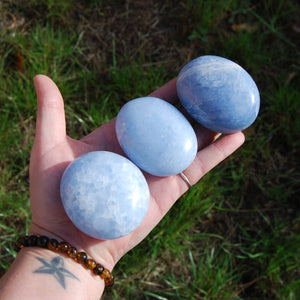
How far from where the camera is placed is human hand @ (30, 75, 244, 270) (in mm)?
1191

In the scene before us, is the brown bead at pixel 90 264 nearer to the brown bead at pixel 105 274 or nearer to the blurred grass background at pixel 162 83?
the brown bead at pixel 105 274

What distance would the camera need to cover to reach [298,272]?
5.16ft

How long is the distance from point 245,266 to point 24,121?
1293 millimetres

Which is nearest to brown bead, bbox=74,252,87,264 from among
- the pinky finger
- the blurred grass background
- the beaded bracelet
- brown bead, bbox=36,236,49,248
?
the beaded bracelet

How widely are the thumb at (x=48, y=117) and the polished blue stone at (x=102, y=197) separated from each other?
16 cm

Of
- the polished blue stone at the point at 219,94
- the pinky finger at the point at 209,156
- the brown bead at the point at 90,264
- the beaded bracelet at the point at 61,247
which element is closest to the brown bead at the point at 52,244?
the beaded bracelet at the point at 61,247

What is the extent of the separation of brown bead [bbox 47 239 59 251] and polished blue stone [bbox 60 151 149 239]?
92mm

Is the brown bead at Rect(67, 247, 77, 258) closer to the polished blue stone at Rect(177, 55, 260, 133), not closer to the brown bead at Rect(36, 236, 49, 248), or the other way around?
the brown bead at Rect(36, 236, 49, 248)

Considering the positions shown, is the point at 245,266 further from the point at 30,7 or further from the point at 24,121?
the point at 30,7

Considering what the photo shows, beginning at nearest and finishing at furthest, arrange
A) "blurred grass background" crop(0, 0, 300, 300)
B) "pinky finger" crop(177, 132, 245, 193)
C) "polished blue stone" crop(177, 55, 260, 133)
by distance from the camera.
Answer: "polished blue stone" crop(177, 55, 260, 133), "pinky finger" crop(177, 132, 245, 193), "blurred grass background" crop(0, 0, 300, 300)

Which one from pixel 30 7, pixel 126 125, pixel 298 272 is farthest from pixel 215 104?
pixel 30 7

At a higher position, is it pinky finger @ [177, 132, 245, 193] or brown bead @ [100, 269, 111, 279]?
pinky finger @ [177, 132, 245, 193]

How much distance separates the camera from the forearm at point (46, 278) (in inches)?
41.6

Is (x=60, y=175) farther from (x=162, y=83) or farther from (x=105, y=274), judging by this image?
(x=162, y=83)
